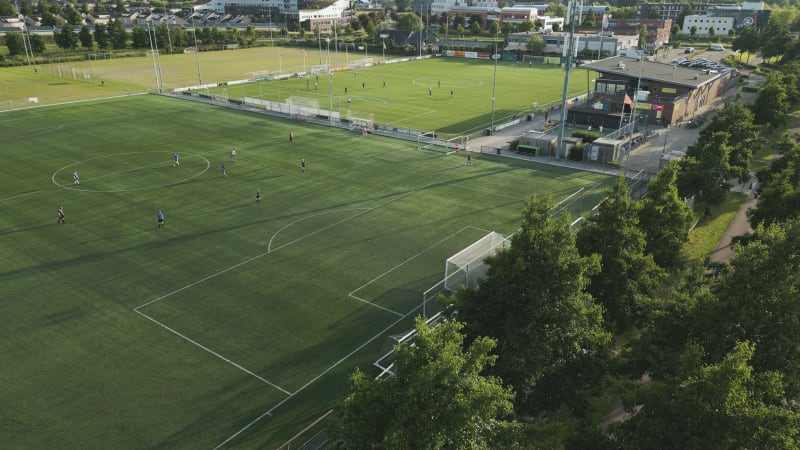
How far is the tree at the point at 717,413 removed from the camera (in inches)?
516

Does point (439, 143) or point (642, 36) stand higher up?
point (642, 36)

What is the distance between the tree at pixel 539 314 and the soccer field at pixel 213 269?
8628mm

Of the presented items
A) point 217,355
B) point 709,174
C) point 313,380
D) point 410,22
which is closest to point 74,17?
point 410,22

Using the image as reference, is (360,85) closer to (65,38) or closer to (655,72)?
(655,72)

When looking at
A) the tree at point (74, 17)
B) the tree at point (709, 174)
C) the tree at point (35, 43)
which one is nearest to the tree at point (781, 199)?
the tree at point (709, 174)

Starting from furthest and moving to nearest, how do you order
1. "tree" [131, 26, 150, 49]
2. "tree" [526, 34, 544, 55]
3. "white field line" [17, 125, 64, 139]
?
"tree" [526, 34, 544, 55] < "tree" [131, 26, 150, 49] < "white field line" [17, 125, 64, 139]

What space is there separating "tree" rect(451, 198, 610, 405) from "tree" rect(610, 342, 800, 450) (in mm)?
3490

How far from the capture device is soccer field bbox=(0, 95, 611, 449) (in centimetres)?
2307

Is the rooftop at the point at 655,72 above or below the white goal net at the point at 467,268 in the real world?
above

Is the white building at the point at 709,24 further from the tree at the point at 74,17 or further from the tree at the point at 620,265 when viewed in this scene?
the tree at the point at 74,17

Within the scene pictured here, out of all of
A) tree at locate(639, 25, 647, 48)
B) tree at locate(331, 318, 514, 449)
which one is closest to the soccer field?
tree at locate(331, 318, 514, 449)

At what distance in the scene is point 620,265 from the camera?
2278cm

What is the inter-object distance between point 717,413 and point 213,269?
28.4 m

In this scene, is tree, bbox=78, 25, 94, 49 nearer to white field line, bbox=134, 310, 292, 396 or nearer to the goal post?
the goal post
